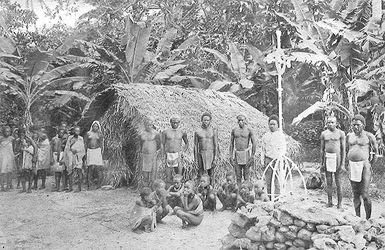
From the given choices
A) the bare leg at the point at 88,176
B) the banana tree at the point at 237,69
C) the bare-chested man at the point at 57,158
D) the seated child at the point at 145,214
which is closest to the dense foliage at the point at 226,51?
the banana tree at the point at 237,69

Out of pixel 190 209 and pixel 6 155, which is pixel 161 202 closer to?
pixel 190 209

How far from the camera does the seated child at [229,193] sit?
7.62 m

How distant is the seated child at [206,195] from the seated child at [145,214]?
4.55 ft

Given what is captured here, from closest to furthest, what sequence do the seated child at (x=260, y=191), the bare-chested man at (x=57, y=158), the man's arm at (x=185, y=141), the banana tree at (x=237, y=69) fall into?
the seated child at (x=260, y=191), the man's arm at (x=185, y=141), the bare-chested man at (x=57, y=158), the banana tree at (x=237, y=69)

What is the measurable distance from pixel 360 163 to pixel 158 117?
393cm

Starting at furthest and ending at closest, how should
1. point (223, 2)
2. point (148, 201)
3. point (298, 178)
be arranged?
point (223, 2) < point (298, 178) < point (148, 201)

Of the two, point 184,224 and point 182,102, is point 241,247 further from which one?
point 182,102

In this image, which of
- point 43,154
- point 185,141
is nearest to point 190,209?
point 185,141

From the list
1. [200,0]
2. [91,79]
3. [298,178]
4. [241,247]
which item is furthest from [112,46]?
[241,247]

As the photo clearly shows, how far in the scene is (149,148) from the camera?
28.5 feet

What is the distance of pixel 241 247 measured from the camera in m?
5.10

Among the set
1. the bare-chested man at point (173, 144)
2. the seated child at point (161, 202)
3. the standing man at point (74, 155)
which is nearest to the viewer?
the seated child at point (161, 202)

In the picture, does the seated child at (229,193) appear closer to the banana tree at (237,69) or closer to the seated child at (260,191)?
the seated child at (260,191)

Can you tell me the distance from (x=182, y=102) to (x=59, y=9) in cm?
1017
